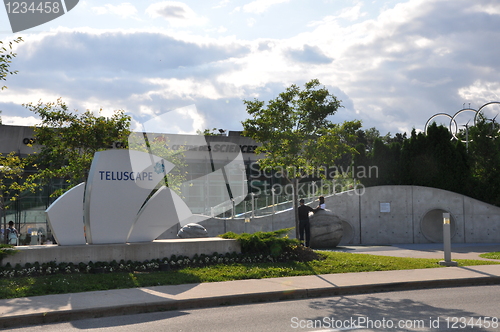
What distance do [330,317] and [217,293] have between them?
2597mm

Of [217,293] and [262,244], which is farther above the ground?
[262,244]

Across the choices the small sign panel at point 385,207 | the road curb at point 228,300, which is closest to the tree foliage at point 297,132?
the road curb at point 228,300

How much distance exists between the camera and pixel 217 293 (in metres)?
9.59

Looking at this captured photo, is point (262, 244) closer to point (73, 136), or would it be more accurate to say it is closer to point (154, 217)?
point (154, 217)

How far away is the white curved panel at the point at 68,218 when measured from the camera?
1255 centimetres

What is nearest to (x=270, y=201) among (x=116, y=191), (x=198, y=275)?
(x=116, y=191)

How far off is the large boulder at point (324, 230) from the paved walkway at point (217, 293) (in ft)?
23.9

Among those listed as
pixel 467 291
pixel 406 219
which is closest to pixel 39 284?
pixel 467 291

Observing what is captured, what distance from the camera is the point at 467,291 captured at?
415 inches

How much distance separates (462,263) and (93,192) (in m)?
11.2

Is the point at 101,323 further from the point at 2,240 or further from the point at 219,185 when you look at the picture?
the point at 219,185

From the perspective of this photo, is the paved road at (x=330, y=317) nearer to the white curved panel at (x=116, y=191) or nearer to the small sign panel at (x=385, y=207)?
the white curved panel at (x=116, y=191)

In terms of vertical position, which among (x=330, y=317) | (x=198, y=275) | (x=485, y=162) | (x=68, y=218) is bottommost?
(x=330, y=317)

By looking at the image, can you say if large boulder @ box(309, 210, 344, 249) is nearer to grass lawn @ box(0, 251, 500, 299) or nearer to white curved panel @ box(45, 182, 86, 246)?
grass lawn @ box(0, 251, 500, 299)
